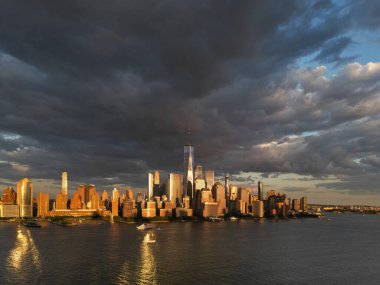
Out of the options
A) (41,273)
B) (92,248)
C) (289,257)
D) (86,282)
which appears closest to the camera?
(86,282)

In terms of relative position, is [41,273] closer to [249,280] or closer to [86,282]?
[86,282]

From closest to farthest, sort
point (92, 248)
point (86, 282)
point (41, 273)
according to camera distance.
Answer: point (86, 282), point (41, 273), point (92, 248)

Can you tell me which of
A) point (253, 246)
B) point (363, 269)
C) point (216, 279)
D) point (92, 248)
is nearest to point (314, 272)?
point (363, 269)

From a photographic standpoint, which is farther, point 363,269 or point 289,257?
point 289,257

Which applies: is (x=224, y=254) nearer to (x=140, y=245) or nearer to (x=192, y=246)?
(x=192, y=246)

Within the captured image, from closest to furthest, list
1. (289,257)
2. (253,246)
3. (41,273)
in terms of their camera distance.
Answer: (41,273), (289,257), (253,246)

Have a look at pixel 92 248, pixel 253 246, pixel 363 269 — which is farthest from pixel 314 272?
pixel 92 248

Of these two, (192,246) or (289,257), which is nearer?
A: (289,257)

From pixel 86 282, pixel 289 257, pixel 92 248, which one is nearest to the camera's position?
pixel 86 282

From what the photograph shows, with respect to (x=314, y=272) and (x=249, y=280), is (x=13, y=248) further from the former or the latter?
(x=314, y=272)
